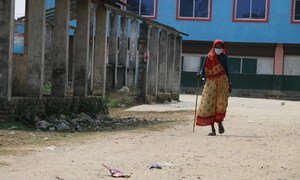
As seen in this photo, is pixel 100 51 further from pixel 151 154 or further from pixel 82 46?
pixel 151 154

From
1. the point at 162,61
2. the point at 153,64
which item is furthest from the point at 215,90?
the point at 162,61

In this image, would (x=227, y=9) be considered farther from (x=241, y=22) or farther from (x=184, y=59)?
(x=184, y=59)

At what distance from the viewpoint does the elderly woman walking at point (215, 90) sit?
11.4 m

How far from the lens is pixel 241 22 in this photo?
3806cm

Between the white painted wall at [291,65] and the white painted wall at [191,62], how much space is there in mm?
5835

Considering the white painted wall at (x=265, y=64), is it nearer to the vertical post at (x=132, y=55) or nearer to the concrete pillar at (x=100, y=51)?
the vertical post at (x=132, y=55)

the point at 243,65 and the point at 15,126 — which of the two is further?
the point at 243,65

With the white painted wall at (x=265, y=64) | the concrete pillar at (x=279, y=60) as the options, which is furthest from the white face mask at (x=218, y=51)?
the white painted wall at (x=265, y=64)

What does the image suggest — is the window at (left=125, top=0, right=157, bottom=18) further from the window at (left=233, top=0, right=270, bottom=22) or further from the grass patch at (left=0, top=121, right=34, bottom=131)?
the grass patch at (left=0, top=121, right=34, bottom=131)

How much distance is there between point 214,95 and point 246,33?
27.3 meters

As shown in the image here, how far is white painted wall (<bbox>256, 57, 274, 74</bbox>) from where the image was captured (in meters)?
38.5

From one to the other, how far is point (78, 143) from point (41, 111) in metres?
2.89

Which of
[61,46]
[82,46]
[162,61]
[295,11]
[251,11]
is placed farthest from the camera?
[251,11]

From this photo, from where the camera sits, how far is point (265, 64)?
127ft
